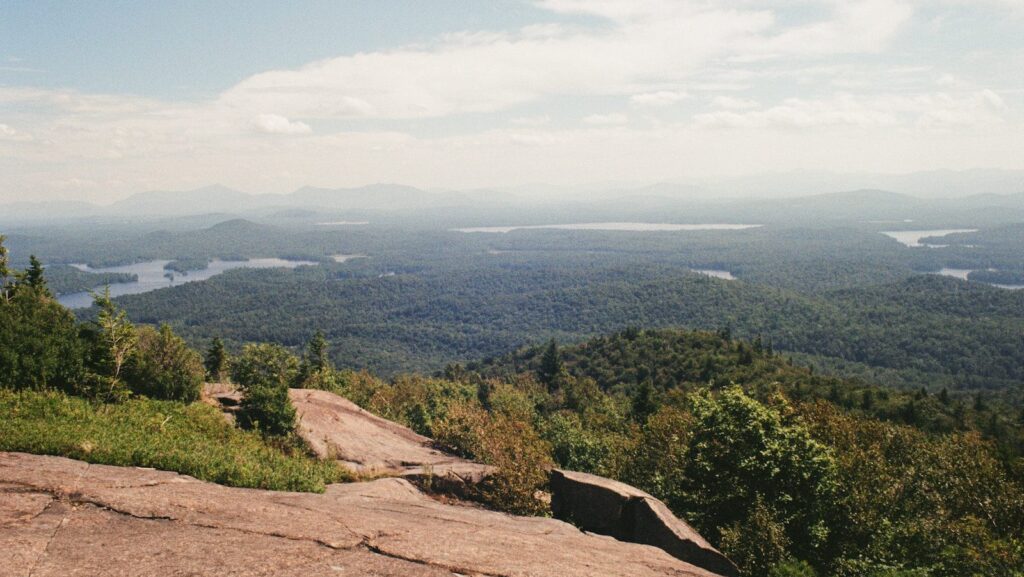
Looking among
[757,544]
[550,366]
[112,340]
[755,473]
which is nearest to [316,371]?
[112,340]

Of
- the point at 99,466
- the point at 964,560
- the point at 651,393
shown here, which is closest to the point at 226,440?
the point at 99,466

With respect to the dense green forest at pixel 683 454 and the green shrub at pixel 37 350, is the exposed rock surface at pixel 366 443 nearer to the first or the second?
the dense green forest at pixel 683 454

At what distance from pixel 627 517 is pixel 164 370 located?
2283 centimetres

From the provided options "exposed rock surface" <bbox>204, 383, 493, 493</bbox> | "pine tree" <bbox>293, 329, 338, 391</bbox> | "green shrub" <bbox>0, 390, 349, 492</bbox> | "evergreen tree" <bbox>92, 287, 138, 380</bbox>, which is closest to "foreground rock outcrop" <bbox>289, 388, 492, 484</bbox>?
"exposed rock surface" <bbox>204, 383, 493, 493</bbox>

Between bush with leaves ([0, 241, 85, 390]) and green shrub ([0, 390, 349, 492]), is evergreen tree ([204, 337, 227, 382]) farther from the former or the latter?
green shrub ([0, 390, 349, 492])

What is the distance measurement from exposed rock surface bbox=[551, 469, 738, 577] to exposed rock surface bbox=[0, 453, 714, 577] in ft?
9.10

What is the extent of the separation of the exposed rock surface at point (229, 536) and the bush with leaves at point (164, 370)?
1207 centimetres

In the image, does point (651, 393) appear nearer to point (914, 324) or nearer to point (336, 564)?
point (336, 564)

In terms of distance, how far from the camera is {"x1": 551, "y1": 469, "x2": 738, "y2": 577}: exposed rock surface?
19234 millimetres

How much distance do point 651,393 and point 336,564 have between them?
63123 mm

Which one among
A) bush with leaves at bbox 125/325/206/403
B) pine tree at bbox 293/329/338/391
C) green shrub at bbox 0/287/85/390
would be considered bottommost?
pine tree at bbox 293/329/338/391

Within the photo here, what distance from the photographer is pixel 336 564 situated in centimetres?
1130

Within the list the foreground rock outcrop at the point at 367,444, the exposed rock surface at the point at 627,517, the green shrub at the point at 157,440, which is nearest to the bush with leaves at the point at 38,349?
the green shrub at the point at 157,440

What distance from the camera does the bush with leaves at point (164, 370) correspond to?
2578cm
